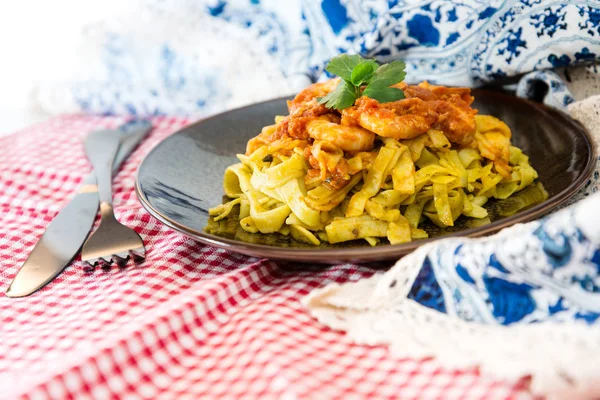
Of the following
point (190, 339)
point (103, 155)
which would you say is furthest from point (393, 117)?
point (103, 155)

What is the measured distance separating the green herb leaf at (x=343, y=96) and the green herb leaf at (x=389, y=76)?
0.22ft

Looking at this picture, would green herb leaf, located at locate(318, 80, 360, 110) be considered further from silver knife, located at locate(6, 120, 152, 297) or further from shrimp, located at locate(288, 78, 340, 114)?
silver knife, located at locate(6, 120, 152, 297)

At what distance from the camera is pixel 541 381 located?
1329mm

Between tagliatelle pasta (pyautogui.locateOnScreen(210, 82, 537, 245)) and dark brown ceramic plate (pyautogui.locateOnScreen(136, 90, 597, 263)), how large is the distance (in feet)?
0.29

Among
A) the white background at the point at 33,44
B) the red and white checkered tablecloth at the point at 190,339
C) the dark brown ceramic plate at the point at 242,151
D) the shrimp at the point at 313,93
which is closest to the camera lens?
the red and white checkered tablecloth at the point at 190,339

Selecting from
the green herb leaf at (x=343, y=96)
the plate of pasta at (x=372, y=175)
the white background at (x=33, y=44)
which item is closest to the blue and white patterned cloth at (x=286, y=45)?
the white background at (x=33, y=44)

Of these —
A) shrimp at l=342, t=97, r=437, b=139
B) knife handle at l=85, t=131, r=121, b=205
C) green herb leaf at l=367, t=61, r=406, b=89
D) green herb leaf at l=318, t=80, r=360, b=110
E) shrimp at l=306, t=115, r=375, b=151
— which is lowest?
knife handle at l=85, t=131, r=121, b=205

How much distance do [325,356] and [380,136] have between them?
0.89 metres

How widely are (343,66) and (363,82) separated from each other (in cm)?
9

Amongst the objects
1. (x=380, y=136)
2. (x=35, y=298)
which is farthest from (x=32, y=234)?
(x=380, y=136)

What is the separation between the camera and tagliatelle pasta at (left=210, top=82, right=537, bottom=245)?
212 cm

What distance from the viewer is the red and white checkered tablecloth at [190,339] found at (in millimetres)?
1501

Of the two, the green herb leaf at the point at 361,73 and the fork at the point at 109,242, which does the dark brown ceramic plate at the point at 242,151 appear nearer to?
the fork at the point at 109,242

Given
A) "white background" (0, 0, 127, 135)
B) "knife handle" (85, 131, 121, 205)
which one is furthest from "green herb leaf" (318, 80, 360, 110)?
"white background" (0, 0, 127, 135)
